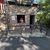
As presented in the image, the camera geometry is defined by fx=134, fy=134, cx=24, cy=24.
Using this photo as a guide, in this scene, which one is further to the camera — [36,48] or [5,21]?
[5,21]

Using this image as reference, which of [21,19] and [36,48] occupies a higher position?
[21,19]

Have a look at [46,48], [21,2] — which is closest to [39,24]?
[21,2]

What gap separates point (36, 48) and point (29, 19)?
15.9 ft

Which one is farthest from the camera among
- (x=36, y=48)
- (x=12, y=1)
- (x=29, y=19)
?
(x=29, y=19)

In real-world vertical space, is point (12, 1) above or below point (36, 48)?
above

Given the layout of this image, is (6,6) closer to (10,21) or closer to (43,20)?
(10,21)

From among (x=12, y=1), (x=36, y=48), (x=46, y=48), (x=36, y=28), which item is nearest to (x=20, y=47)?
(x=36, y=48)

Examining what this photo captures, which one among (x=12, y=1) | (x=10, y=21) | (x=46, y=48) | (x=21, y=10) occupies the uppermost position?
(x=12, y=1)

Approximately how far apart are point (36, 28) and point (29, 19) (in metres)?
1.09

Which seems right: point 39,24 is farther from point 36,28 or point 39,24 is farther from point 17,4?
point 17,4

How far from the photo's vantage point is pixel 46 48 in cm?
604

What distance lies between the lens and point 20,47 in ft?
20.1

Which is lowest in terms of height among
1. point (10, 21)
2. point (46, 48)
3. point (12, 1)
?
point (46, 48)

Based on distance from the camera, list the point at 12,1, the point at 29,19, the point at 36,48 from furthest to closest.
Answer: the point at 29,19 → the point at 12,1 → the point at 36,48
